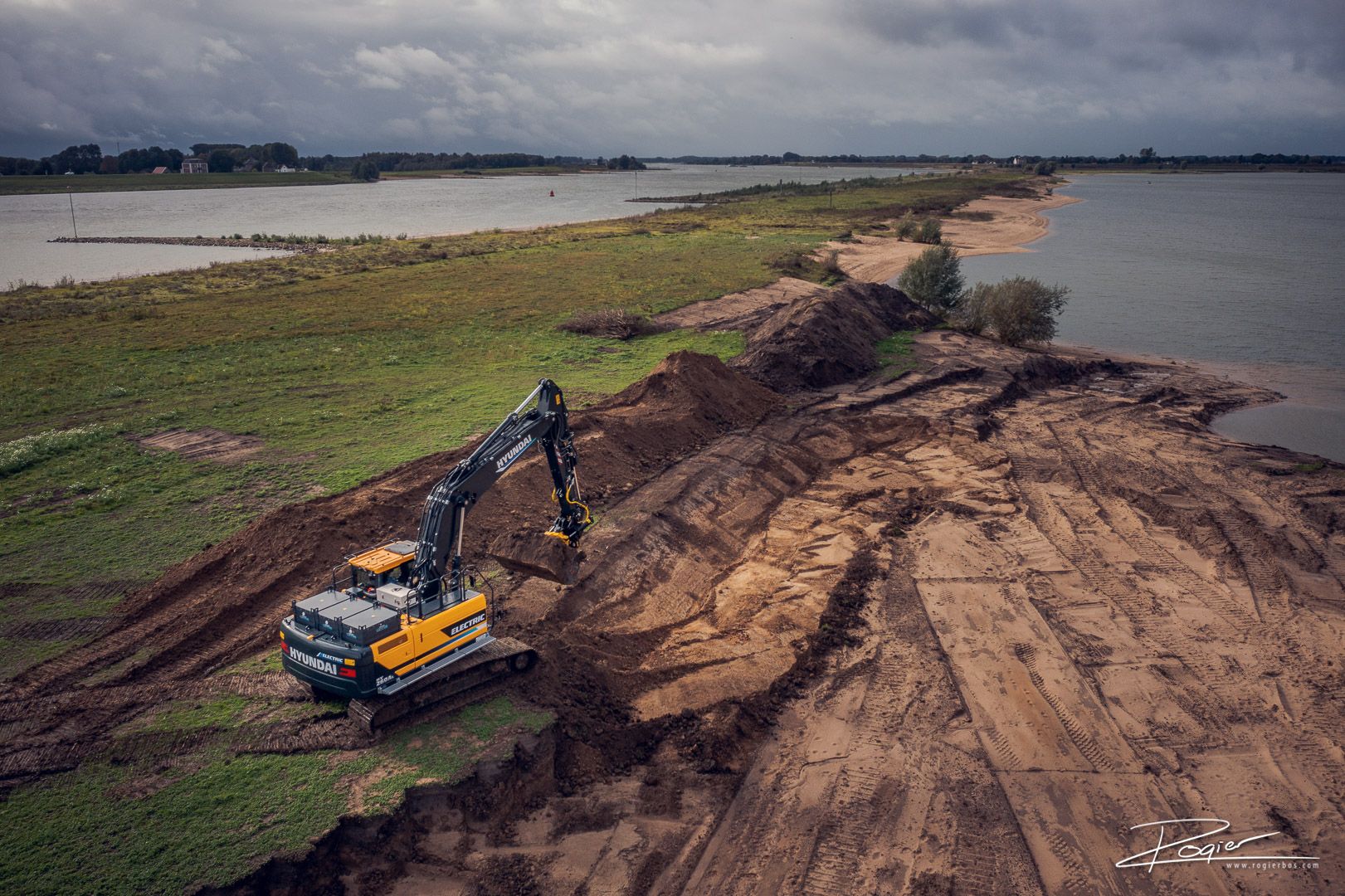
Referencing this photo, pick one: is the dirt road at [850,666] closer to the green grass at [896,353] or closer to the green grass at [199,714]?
the green grass at [199,714]

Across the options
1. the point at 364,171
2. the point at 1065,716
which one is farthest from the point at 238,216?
the point at 1065,716

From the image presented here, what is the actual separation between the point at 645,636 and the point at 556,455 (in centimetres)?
369

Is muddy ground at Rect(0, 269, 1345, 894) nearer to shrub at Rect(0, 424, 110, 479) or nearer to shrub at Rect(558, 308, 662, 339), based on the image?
shrub at Rect(0, 424, 110, 479)

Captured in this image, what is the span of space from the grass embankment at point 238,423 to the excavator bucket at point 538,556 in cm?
229

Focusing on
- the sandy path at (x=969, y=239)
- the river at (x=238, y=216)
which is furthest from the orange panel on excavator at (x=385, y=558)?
the river at (x=238, y=216)

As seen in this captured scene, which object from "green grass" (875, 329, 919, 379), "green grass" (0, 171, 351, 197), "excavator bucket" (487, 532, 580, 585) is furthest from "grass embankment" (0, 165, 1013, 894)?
"green grass" (0, 171, 351, 197)

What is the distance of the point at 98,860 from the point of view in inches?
353

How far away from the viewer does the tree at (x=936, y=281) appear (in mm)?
40188

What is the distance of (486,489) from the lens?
12.0 meters

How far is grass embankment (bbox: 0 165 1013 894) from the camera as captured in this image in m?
9.67

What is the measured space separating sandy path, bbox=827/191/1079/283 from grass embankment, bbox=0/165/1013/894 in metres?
6.48

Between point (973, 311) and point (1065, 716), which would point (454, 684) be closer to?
point (1065, 716)

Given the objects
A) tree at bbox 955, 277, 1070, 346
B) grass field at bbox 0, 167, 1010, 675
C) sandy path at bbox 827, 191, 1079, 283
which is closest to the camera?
grass field at bbox 0, 167, 1010, 675

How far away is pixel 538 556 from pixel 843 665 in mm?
5741
